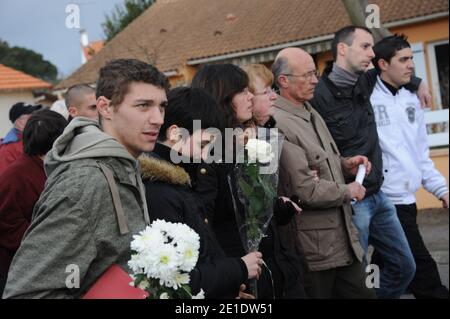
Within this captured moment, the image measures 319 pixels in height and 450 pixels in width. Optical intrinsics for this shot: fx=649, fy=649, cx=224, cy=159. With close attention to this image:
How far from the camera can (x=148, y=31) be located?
1991cm

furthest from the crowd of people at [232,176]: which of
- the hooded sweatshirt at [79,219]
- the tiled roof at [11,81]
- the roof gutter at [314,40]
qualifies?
the roof gutter at [314,40]

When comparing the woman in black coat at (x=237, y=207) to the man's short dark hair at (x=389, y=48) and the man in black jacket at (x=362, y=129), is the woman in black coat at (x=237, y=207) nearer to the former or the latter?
the man in black jacket at (x=362, y=129)

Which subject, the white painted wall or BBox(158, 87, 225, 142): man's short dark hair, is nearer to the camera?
BBox(158, 87, 225, 142): man's short dark hair

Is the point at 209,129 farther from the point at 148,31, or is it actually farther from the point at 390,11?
the point at 148,31

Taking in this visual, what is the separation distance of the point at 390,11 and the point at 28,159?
10644mm

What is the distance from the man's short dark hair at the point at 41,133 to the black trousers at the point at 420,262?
257 centimetres

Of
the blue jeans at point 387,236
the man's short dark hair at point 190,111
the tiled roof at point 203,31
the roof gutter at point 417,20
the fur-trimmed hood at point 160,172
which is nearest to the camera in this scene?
the fur-trimmed hood at point 160,172

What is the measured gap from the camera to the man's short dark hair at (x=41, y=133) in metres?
4.15

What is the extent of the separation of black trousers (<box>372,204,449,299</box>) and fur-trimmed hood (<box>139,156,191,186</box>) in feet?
8.71

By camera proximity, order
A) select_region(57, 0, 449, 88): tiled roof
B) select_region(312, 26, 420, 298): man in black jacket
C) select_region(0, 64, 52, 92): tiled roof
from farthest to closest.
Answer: select_region(57, 0, 449, 88): tiled roof → select_region(0, 64, 52, 92): tiled roof → select_region(312, 26, 420, 298): man in black jacket

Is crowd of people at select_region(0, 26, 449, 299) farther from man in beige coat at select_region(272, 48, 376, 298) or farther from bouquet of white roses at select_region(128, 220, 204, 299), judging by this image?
bouquet of white roses at select_region(128, 220, 204, 299)

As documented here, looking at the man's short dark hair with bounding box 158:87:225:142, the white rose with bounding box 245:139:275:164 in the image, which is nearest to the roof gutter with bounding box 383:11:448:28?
the white rose with bounding box 245:139:275:164

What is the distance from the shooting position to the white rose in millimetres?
3258
